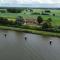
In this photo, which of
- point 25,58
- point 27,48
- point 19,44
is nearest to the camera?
point 25,58

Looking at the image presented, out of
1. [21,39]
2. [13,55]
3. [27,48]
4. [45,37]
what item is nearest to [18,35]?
[21,39]

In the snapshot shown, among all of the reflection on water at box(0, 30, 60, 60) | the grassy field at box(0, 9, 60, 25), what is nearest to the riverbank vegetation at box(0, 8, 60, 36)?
the grassy field at box(0, 9, 60, 25)

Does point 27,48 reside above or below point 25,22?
below

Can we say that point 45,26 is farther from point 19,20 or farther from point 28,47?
point 28,47

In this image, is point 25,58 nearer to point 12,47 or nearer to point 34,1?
point 12,47

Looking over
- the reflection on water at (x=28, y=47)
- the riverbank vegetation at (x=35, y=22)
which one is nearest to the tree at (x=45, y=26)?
the riverbank vegetation at (x=35, y=22)

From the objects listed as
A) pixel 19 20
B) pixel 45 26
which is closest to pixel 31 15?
pixel 19 20

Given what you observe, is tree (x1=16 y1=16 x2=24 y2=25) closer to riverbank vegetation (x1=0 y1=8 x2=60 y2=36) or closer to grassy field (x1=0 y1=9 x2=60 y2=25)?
riverbank vegetation (x1=0 y1=8 x2=60 y2=36)
